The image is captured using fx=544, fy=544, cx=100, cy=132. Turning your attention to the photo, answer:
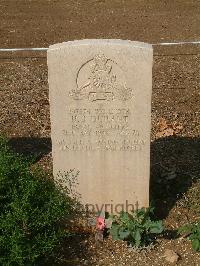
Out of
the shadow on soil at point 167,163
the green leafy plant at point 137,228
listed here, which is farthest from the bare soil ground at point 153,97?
the green leafy plant at point 137,228

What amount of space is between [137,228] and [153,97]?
10.9 feet

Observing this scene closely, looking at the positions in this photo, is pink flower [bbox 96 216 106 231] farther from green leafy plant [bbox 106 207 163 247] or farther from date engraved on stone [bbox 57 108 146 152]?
date engraved on stone [bbox 57 108 146 152]

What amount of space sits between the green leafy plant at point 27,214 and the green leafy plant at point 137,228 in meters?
0.46

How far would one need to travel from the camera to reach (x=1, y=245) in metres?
4.15

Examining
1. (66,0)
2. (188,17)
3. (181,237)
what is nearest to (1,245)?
(181,237)

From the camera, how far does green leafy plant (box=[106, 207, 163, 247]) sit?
4664 mm

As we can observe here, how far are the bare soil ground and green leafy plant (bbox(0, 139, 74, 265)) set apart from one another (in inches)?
10.6

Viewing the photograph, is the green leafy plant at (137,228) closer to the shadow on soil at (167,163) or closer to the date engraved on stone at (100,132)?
the shadow on soil at (167,163)

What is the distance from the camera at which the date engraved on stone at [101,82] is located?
444 cm

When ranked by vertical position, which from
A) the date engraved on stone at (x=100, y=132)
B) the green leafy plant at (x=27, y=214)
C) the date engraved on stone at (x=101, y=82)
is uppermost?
the date engraved on stone at (x=101, y=82)

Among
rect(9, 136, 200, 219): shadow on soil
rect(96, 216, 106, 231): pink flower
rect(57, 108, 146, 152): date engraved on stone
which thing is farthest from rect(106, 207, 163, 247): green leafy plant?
rect(57, 108, 146, 152): date engraved on stone

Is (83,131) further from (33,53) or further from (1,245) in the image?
(33,53)

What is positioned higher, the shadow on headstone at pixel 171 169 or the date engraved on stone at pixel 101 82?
the date engraved on stone at pixel 101 82

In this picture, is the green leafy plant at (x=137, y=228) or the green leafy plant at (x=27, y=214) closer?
the green leafy plant at (x=27, y=214)
